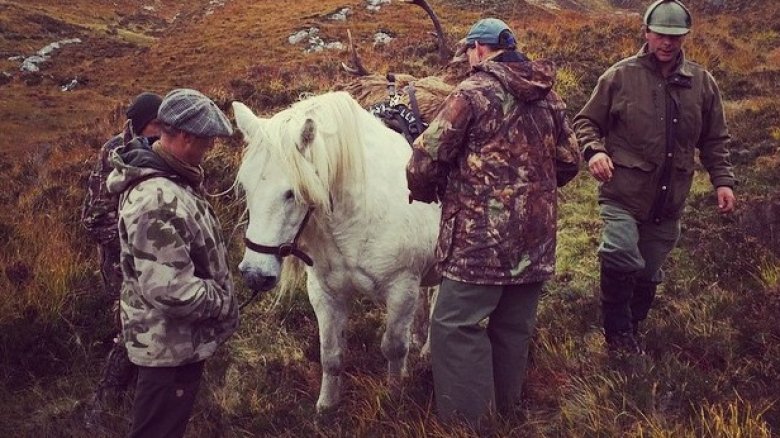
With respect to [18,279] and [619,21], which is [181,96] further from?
[619,21]

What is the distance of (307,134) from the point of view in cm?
331

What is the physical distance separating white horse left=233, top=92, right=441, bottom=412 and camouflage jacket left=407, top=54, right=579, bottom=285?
0.65 metres

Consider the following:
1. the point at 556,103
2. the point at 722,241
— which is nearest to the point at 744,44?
the point at 722,241

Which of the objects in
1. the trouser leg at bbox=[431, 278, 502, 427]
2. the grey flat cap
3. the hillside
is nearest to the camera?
the grey flat cap

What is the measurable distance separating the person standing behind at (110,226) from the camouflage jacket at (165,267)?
1090 mm

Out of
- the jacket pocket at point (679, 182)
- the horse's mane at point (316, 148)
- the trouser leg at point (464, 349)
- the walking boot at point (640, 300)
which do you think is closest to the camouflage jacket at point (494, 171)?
the trouser leg at point (464, 349)

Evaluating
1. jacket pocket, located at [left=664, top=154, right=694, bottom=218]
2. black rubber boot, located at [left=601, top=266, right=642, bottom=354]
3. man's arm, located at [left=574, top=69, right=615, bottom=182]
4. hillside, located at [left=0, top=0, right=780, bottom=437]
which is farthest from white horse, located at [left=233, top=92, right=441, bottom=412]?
jacket pocket, located at [left=664, top=154, right=694, bottom=218]

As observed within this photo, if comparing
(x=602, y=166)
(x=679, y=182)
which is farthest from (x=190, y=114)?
(x=679, y=182)

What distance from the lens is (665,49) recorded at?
3.74 metres

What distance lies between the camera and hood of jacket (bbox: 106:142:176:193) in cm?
268

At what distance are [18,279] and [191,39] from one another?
31485 mm

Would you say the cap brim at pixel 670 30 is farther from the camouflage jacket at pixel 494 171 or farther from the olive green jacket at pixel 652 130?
the camouflage jacket at pixel 494 171

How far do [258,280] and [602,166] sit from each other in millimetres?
2060

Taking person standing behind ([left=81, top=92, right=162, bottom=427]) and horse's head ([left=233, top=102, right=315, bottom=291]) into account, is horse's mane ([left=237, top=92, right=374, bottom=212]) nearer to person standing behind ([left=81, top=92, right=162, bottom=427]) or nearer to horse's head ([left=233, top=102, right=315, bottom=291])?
horse's head ([left=233, top=102, right=315, bottom=291])
